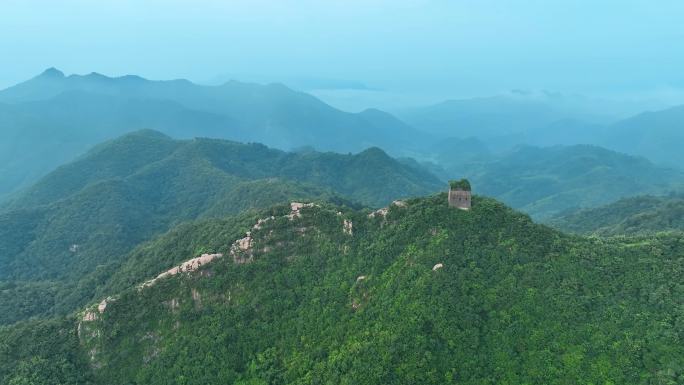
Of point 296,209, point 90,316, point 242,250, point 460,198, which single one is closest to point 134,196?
point 90,316

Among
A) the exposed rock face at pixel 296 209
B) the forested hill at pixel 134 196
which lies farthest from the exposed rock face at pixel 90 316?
the forested hill at pixel 134 196

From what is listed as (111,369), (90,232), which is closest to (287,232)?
(111,369)

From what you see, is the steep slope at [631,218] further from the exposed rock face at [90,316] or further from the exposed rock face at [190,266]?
the exposed rock face at [90,316]

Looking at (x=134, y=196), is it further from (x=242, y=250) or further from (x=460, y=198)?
(x=460, y=198)

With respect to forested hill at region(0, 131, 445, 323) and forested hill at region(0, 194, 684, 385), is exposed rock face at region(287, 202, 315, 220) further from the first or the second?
forested hill at region(0, 131, 445, 323)

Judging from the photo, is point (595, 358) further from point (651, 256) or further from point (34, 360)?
point (34, 360)

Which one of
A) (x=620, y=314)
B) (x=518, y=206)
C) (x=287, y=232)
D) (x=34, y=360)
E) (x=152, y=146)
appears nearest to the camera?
(x=620, y=314)
